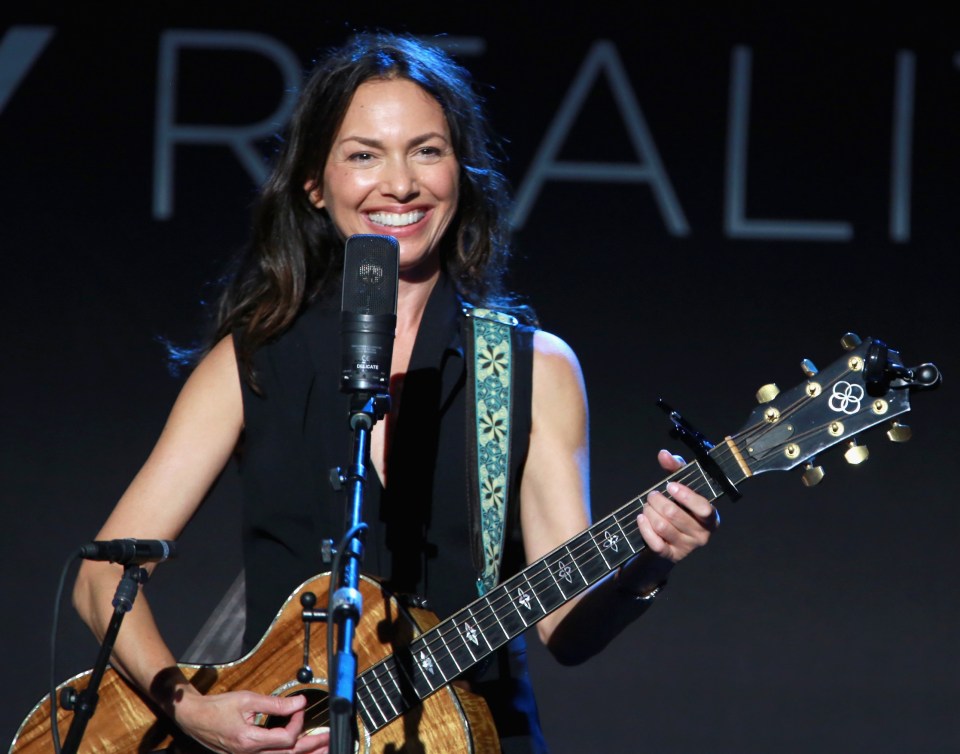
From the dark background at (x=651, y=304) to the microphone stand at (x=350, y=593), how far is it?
301cm

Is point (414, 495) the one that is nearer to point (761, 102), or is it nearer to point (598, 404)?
point (598, 404)

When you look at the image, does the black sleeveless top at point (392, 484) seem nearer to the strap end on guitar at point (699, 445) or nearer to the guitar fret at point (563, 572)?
the guitar fret at point (563, 572)

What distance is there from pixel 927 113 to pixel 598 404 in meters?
1.66

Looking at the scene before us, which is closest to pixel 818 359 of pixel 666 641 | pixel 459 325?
pixel 666 641

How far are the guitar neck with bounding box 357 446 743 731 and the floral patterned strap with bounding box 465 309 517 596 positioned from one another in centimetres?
20

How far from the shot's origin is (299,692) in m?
2.31

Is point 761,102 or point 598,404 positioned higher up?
point 761,102

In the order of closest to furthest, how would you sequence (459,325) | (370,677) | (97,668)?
(97,668) → (370,677) → (459,325)

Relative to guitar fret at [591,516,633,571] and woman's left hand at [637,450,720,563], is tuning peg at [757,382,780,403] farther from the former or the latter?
guitar fret at [591,516,633,571]

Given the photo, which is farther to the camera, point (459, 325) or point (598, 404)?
point (598, 404)

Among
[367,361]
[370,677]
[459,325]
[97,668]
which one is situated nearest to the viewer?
[367,361]

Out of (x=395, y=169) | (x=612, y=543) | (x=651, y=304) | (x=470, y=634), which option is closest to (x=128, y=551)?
(x=470, y=634)

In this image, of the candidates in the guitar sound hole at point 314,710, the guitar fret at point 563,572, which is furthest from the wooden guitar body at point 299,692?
the guitar fret at point 563,572

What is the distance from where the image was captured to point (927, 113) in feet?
15.4
